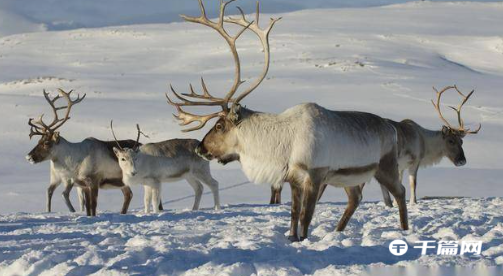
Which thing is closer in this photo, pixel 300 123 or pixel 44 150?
pixel 300 123

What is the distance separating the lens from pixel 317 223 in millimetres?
10664

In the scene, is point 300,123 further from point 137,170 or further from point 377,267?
point 137,170

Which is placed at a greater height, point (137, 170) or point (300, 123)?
point (300, 123)

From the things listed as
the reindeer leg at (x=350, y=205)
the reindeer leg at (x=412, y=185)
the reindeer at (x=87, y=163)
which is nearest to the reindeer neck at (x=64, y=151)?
the reindeer at (x=87, y=163)

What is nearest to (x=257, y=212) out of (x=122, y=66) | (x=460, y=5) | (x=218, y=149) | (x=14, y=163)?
(x=218, y=149)

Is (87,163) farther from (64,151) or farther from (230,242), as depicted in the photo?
(230,242)

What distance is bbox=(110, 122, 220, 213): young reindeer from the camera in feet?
46.1

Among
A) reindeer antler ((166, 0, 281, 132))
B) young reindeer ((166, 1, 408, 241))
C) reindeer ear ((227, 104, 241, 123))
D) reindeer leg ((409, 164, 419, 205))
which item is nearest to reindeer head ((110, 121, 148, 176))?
reindeer antler ((166, 0, 281, 132))

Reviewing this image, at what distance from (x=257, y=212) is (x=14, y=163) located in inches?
538

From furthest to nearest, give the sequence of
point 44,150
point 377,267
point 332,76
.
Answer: point 332,76, point 44,150, point 377,267

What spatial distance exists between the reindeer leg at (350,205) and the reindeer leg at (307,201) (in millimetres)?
668

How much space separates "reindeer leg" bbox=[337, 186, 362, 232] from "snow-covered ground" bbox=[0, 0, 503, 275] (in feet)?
0.65

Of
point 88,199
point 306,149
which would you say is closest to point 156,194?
point 88,199

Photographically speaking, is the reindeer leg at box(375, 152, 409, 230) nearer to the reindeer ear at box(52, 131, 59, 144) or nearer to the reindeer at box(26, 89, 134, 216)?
the reindeer at box(26, 89, 134, 216)
